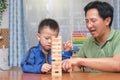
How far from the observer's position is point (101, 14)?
5.61 feet

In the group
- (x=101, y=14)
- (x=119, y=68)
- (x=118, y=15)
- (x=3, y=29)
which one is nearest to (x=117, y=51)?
(x=119, y=68)

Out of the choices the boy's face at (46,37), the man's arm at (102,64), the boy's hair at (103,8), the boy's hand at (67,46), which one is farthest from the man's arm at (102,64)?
the boy's hair at (103,8)

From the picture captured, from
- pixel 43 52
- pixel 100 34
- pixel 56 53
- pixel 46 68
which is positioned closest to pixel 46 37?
pixel 43 52

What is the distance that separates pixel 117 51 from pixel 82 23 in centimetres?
314

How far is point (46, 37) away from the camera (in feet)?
5.22

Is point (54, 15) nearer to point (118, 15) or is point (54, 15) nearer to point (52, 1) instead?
point (52, 1)

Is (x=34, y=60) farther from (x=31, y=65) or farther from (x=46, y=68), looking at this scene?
(x=46, y=68)

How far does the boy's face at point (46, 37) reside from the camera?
159cm

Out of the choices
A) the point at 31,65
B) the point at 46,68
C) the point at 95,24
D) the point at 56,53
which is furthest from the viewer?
the point at 95,24

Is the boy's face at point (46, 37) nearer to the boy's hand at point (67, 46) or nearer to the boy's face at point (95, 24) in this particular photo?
the boy's hand at point (67, 46)

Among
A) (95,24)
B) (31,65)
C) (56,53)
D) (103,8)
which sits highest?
(103,8)

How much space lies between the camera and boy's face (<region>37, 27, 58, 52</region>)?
159 centimetres

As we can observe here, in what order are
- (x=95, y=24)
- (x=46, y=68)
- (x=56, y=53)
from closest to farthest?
(x=56, y=53), (x=46, y=68), (x=95, y=24)

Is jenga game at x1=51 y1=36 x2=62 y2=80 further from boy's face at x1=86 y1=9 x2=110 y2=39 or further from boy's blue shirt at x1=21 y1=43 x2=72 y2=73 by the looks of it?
boy's face at x1=86 y1=9 x2=110 y2=39
